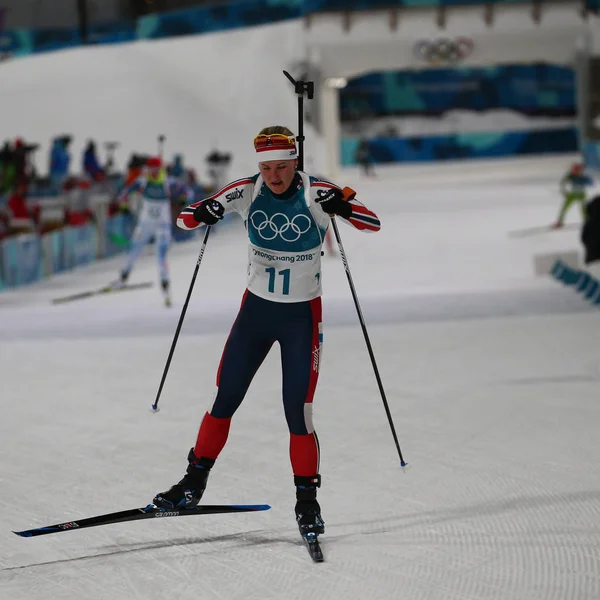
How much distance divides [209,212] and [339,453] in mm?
1806

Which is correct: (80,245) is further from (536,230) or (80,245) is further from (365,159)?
(365,159)

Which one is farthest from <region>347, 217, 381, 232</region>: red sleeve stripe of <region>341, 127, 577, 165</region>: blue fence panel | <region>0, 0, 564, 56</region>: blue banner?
<region>341, 127, 577, 165</region>: blue fence panel

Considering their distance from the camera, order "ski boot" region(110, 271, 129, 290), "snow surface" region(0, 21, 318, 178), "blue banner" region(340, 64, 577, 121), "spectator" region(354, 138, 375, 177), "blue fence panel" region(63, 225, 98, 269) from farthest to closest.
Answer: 1. "blue banner" region(340, 64, 577, 121)
2. "spectator" region(354, 138, 375, 177)
3. "snow surface" region(0, 21, 318, 178)
4. "blue fence panel" region(63, 225, 98, 269)
5. "ski boot" region(110, 271, 129, 290)

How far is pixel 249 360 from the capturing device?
4.15 m

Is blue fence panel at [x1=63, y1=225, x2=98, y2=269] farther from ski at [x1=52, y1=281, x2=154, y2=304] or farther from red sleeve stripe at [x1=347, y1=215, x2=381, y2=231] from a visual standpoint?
red sleeve stripe at [x1=347, y1=215, x2=381, y2=231]

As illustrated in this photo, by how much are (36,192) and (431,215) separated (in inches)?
327

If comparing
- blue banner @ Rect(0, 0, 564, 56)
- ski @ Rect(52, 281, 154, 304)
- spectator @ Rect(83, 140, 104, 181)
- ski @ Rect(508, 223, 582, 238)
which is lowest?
ski @ Rect(508, 223, 582, 238)

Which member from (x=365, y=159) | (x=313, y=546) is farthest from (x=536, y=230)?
(x=365, y=159)

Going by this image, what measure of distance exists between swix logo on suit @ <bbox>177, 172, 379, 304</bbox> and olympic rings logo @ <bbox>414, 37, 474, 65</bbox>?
31.7 metres

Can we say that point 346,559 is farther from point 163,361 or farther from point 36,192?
point 36,192

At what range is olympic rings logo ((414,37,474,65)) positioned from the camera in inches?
1363

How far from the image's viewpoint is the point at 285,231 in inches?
160

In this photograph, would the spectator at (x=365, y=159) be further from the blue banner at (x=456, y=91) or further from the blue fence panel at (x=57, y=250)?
the blue fence panel at (x=57, y=250)

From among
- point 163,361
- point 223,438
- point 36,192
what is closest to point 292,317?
point 223,438
